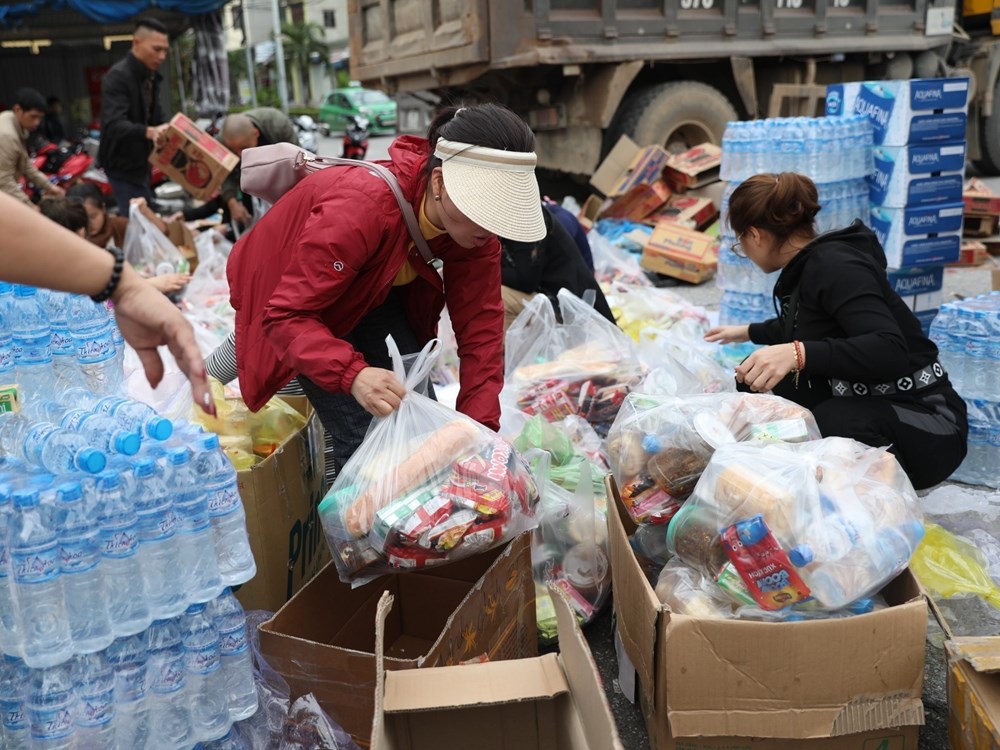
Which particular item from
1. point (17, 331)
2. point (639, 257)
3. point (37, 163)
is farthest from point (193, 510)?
point (37, 163)

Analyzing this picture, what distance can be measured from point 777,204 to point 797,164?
2.09m

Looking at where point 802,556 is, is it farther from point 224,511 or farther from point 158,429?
point 158,429

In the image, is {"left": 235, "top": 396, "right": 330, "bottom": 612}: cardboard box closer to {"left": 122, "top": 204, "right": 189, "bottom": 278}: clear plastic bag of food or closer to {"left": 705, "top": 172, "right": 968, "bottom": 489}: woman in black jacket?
{"left": 705, "top": 172, "right": 968, "bottom": 489}: woman in black jacket

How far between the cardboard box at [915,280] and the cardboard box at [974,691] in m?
3.23

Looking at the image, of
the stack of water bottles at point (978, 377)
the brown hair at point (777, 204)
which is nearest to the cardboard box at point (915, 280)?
the stack of water bottles at point (978, 377)

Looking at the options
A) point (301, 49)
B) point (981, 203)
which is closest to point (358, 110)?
point (301, 49)

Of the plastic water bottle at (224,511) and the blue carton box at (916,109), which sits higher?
the blue carton box at (916,109)

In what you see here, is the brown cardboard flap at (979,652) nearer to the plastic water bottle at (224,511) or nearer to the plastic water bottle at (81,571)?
the plastic water bottle at (224,511)

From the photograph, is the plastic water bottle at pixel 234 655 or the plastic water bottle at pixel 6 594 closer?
the plastic water bottle at pixel 6 594

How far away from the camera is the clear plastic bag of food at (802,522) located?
1.73 meters

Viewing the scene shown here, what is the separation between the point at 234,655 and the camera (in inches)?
68.8

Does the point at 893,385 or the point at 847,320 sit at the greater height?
the point at 847,320

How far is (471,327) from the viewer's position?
238 centimetres

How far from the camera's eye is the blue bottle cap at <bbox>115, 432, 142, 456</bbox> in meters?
1.58
